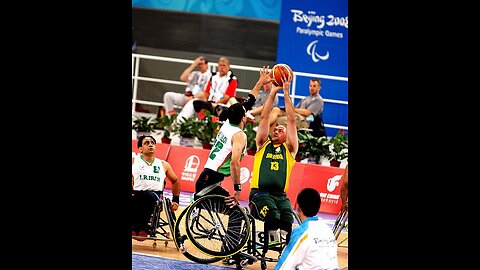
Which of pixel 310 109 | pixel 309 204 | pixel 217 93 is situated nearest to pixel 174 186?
pixel 309 204

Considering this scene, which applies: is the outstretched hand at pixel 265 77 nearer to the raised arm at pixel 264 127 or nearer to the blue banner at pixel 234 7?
the raised arm at pixel 264 127

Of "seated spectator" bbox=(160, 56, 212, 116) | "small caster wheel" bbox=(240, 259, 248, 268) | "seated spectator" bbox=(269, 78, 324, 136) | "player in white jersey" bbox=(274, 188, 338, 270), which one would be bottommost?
"small caster wheel" bbox=(240, 259, 248, 268)

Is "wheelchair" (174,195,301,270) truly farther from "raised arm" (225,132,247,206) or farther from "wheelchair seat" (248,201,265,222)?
"raised arm" (225,132,247,206)

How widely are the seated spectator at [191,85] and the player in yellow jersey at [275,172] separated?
6.92 metres

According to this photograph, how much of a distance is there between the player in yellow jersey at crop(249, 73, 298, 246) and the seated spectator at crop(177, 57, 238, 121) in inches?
237

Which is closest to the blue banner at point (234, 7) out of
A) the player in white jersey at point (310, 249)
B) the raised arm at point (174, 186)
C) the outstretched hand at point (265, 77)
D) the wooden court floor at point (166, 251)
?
the wooden court floor at point (166, 251)

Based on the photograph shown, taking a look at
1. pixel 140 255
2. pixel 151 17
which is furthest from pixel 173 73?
pixel 140 255

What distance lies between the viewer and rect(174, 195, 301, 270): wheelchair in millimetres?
10727

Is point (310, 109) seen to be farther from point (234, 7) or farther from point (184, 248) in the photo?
point (184, 248)

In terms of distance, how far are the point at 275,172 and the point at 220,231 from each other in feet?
3.02

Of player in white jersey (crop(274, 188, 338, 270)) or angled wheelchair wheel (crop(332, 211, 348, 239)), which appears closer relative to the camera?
player in white jersey (crop(274, 188, 338, 270))

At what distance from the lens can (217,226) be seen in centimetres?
1084

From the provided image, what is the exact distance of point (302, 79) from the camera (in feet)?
61.1

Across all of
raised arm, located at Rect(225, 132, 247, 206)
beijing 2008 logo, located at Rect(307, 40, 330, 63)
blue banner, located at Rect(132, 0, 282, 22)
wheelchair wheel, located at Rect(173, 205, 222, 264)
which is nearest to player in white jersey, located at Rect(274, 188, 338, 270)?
raised arm, located at Rect(225, 132, 247, 206)
